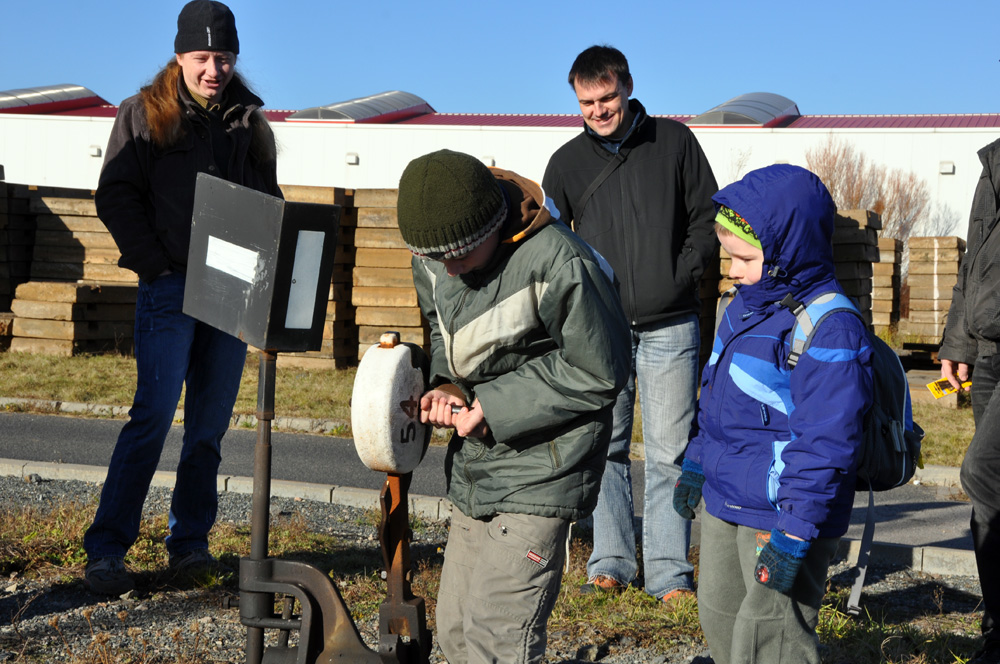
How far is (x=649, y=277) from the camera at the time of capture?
440 cm

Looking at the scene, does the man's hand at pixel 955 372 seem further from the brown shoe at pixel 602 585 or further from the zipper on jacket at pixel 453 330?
the zipper on jacket at pixel 453 330

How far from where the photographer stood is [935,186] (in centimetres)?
2859

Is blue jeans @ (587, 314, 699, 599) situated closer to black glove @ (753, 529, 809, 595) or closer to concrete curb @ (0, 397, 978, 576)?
concrete curb @ (0, 397, 978, 576)

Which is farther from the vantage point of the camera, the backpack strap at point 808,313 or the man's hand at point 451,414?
the man's hand at point 451,414

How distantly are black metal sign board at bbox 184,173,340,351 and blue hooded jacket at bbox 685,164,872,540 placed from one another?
116 centimetres

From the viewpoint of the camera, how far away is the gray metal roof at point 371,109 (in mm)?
33469

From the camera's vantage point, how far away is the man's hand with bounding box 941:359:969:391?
14.6 feet

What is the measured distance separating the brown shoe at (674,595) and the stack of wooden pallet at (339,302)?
25.0ft

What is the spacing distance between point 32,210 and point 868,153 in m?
23.5

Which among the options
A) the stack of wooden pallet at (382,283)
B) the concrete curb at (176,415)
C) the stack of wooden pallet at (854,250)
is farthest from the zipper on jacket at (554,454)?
the stack of wooden pallet at (854,250)

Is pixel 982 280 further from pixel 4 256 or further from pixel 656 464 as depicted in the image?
pixel 4 256

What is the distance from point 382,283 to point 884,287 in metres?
7.72

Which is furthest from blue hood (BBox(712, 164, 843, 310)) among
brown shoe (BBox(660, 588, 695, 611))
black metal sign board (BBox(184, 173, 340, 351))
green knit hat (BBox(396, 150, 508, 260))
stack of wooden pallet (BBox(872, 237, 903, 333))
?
stack of wooden pallet (BBox(872, 237, 903, 333))

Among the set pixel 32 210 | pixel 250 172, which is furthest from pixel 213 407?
pixel 32 210
